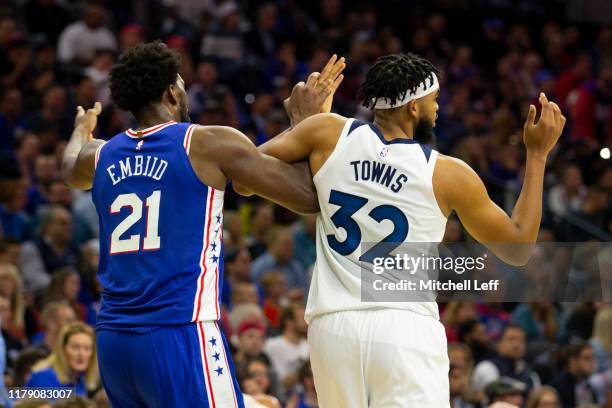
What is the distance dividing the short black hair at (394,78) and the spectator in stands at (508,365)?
505 centimetres

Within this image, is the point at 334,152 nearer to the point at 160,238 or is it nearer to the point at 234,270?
the point at 160,238

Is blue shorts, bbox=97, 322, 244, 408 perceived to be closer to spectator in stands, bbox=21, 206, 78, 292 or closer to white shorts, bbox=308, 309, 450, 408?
white shorts, bbox=308, 309, 450, 408

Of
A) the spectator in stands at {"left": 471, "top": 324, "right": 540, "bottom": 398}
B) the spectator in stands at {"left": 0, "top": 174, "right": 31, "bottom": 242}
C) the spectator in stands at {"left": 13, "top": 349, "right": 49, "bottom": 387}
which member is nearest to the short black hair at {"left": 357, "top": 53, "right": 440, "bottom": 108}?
the spectator in stands at {"left": 13, "top": 349, "right": 49, "bottom": 387}

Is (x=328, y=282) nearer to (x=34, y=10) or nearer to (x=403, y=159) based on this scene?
(x=403, y=159)

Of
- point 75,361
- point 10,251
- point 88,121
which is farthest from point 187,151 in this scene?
point 10,251

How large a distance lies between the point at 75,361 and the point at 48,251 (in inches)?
118

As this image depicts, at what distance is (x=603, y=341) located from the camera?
35.5 feet

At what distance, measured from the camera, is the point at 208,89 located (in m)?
13.8

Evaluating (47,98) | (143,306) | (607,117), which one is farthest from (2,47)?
(143,306)

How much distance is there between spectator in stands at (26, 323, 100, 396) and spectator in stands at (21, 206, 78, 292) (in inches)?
99.9

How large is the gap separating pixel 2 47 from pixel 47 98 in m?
1.31

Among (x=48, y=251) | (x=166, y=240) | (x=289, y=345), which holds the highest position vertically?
(x=48, y=251)

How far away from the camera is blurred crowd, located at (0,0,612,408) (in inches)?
374

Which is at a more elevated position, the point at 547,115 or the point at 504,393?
the point at 547,115
